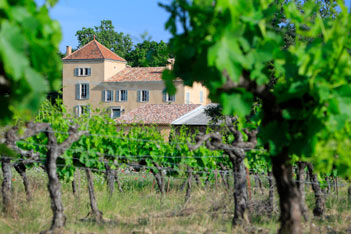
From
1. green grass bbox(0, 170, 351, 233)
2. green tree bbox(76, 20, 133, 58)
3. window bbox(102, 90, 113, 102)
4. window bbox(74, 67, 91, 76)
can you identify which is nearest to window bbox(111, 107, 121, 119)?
window bbox(102, 90, 113, 102)

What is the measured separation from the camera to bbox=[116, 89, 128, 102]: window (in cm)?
5016

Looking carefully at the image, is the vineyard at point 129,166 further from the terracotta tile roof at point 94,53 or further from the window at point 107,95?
the terracotta tile roof at point 94,53

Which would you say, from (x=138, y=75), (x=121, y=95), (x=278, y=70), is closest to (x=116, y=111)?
(x=121, y=95)

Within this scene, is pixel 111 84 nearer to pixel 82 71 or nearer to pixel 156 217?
pixel 82 71

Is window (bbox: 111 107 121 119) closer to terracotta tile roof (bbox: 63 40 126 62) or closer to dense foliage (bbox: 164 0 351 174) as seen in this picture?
terracotta tile roof (bbox: 63 40 126 62)

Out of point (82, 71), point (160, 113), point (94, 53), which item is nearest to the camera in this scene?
point (160, 113)

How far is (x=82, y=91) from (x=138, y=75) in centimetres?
771

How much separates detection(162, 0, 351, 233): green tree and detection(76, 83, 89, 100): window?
48.9 m

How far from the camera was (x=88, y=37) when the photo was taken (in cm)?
7119

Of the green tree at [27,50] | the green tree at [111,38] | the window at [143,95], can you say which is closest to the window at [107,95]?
the window at [143,95]

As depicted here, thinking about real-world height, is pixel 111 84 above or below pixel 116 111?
above

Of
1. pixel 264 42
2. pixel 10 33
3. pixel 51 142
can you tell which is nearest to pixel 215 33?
pixel 264 42

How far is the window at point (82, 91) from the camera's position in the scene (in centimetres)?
5172

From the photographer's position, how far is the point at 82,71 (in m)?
52.7
